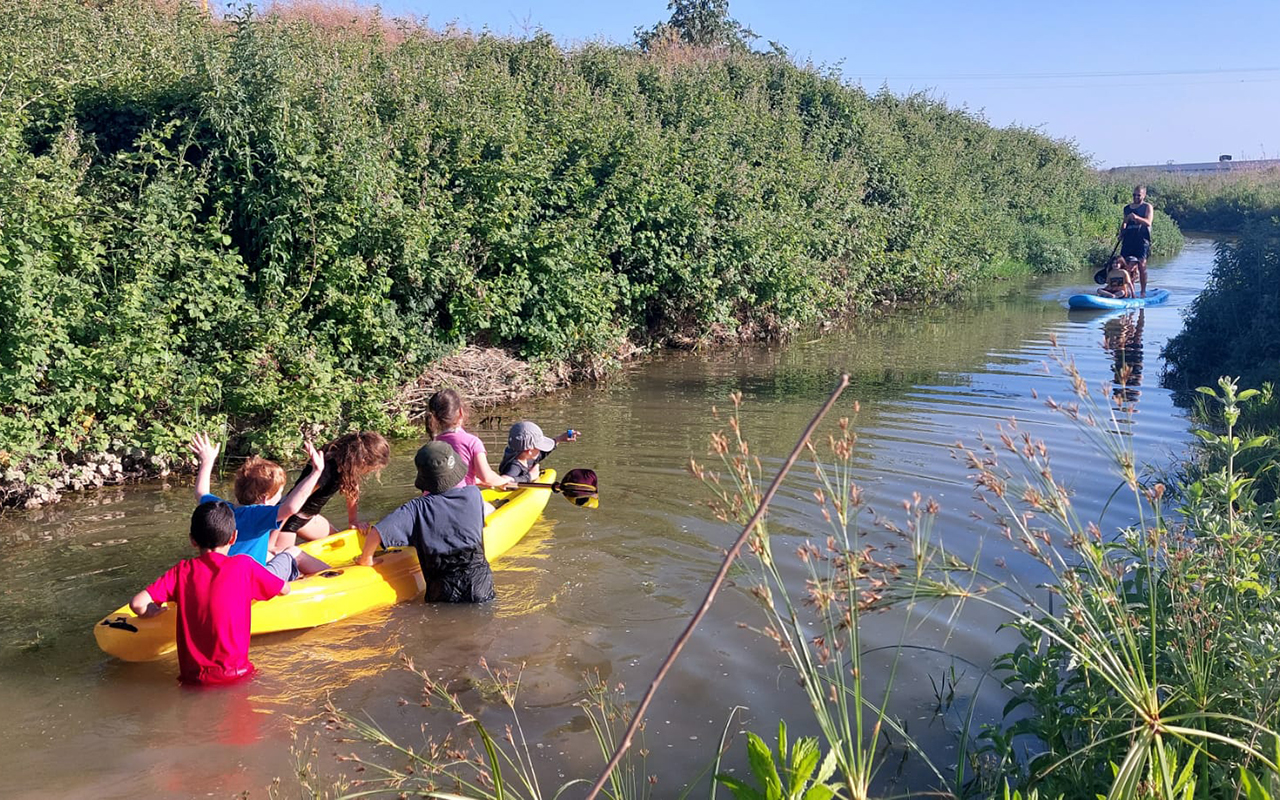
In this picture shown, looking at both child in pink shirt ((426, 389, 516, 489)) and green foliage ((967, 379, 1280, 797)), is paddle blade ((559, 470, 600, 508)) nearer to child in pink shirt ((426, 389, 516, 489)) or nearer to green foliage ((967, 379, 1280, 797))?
child in pink shirt ((426, 389, 516, 489))

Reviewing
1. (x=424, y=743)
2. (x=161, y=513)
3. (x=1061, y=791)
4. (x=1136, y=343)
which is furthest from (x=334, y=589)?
(x=1136, y=343)

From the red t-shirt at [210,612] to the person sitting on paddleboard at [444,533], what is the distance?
3.31 ft

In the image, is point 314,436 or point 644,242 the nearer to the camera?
point 314,436

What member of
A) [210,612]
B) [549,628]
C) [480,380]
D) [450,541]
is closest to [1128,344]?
[480,380]

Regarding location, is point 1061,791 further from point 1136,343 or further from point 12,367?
point 1136,343

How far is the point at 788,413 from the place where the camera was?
11016 mm

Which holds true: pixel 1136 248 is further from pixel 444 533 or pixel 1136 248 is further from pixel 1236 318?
pixel 444 533

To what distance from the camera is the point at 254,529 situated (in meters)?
5.85

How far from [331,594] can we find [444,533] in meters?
0.71

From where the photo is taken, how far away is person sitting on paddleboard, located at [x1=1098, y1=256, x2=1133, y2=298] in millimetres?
19562

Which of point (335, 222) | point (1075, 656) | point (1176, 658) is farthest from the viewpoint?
point (335, 222)

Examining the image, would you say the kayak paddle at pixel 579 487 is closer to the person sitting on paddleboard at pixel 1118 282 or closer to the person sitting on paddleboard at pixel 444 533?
the person sitting on paddleboard at pixel 444 533

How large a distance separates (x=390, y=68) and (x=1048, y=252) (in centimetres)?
2113

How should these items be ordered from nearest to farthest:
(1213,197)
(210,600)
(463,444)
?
(210,600) → (463,444) → (1213,197)
